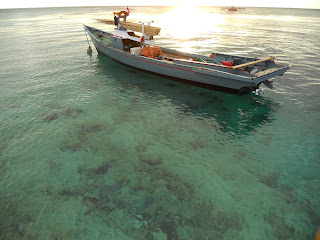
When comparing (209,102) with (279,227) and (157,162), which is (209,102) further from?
(279,227)

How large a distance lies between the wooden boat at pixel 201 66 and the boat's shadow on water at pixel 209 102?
0.81 metres

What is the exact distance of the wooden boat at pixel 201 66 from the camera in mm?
12672

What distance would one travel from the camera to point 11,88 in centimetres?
1553

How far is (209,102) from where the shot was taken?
44.0ft

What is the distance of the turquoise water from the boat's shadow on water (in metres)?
0.11

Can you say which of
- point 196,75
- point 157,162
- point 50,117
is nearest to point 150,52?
point 196,75

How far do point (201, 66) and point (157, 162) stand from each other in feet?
30.6

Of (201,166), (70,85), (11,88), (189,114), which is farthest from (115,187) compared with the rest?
(11,88)

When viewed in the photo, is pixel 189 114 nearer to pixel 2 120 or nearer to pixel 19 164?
pixel 19 164

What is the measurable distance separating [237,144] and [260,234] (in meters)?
4.64

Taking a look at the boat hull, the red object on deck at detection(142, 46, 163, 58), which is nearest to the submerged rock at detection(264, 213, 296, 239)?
the boat hull

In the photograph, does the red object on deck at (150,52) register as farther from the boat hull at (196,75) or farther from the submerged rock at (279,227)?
the submerged rock at (279,227)

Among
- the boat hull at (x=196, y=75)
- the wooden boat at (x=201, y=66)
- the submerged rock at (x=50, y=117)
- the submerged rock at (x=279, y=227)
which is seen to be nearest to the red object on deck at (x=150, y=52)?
the wooden boat at (x=201, y=66)

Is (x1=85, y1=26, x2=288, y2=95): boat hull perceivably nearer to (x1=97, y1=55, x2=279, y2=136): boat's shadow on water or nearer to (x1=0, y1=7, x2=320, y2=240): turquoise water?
(x1=97, y1=55, x2=279, y2=136): boat's shadow on water
